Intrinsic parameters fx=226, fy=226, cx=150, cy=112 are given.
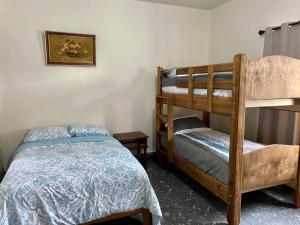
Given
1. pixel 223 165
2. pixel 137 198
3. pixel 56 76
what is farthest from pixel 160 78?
pixel 137 198

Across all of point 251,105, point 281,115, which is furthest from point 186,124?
point 251,105

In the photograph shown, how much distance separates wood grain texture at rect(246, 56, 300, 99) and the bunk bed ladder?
4.71 ft

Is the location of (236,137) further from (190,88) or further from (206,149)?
(190,88)

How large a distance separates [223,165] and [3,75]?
9.99 ft

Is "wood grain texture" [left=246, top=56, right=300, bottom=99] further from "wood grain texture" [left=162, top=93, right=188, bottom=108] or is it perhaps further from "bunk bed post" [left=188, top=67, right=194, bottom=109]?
"wood grain texture" [left=162, top=93, right=188, bottom=108]

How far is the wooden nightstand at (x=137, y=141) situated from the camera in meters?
3.43

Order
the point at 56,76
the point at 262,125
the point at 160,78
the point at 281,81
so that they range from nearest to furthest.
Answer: the point at 281,81
the point at 262,125
the point at 56,76
the point at 160,78

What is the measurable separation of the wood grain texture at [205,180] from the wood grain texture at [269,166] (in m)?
0.21

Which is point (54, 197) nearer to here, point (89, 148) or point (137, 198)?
point (137, 198)

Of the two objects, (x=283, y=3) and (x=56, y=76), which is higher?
(x=283, y=3)

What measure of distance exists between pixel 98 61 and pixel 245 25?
2.30 m

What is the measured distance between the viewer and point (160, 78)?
11.9 ft

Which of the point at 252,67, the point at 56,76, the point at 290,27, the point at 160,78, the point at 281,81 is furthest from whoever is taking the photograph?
the point at 160,78

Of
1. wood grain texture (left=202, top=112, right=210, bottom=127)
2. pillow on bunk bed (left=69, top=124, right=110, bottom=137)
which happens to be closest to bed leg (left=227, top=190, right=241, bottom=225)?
pillow on bunk bed (left=69, top=124, right=110, bottom=137)
